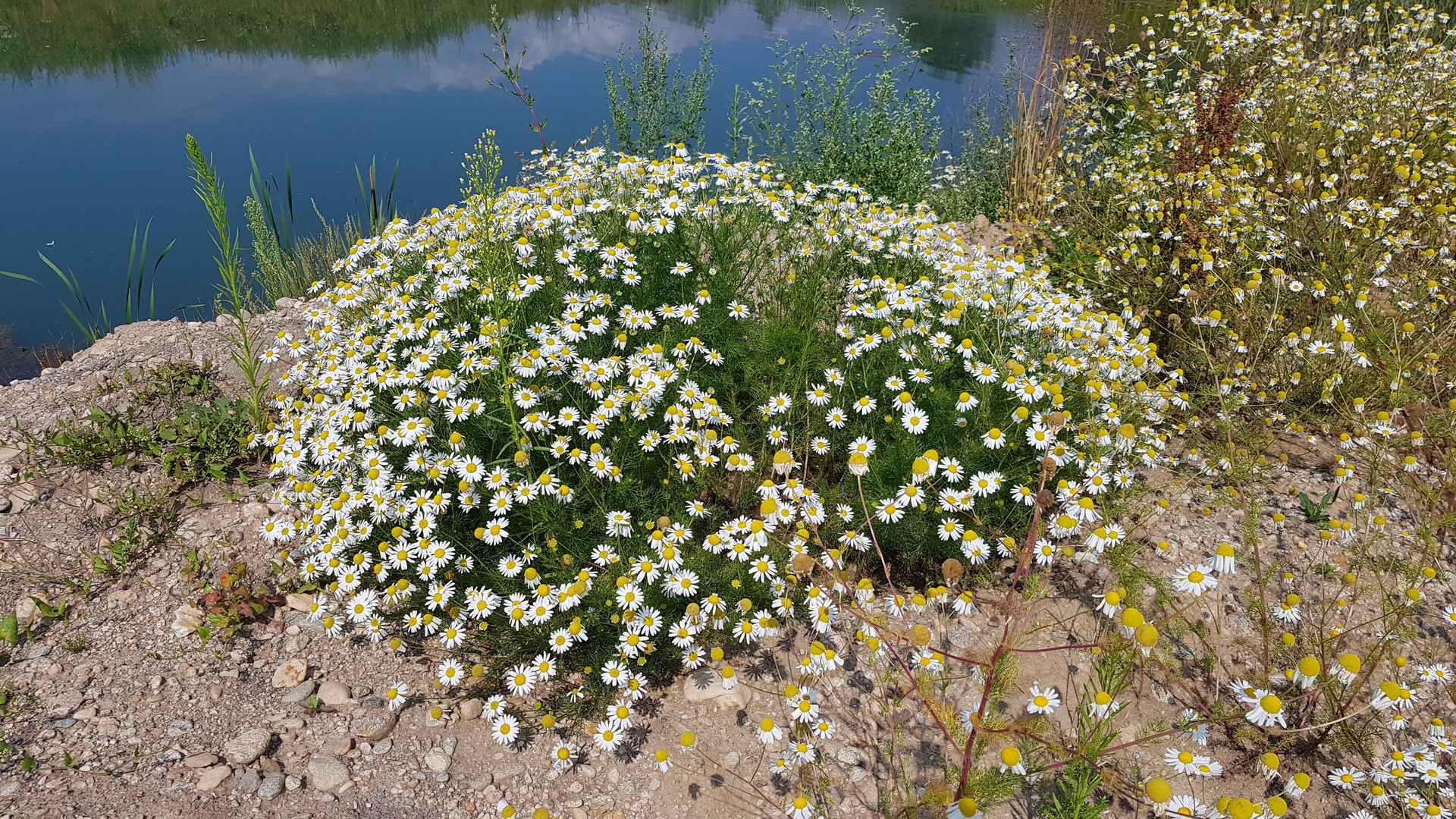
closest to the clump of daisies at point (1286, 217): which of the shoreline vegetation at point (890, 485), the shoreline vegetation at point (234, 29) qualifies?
the shoreline vegetation at point (890, 485)

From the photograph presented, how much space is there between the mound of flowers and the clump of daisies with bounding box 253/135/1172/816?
0.01 meters

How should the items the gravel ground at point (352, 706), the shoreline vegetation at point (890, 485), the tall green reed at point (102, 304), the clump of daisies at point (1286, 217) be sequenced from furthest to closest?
the tall green reed at point (102, 304)
the clump of daisies at point (1286, 217)
the shoreline vegetation at point (890, 485)
the gravel ground at point (352, 706)

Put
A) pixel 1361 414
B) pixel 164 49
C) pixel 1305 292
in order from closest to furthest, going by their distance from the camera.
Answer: pixel 1361 414
pixel 1305 292
pixel 164 49

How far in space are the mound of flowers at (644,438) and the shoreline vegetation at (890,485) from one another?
0.02m

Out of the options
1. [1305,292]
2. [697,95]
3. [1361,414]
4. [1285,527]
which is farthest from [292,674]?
[697,95]

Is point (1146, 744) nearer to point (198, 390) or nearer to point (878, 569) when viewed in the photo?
point (878, 569)

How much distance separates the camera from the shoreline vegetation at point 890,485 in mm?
2426

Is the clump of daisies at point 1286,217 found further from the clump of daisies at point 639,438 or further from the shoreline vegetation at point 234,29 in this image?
the shoreline vegetation at point 234,29

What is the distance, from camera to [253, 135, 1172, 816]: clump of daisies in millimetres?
2672

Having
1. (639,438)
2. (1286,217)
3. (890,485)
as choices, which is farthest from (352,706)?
(1286,217)

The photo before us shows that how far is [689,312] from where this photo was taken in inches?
131

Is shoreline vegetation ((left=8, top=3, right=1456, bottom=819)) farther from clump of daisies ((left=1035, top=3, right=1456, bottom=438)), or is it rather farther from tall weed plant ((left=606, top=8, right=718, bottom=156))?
tall weed plant ((left=606, top=8, right=718, bottom=156))

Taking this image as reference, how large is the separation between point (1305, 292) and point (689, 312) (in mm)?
3549

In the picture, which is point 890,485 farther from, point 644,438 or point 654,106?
point 654,106
